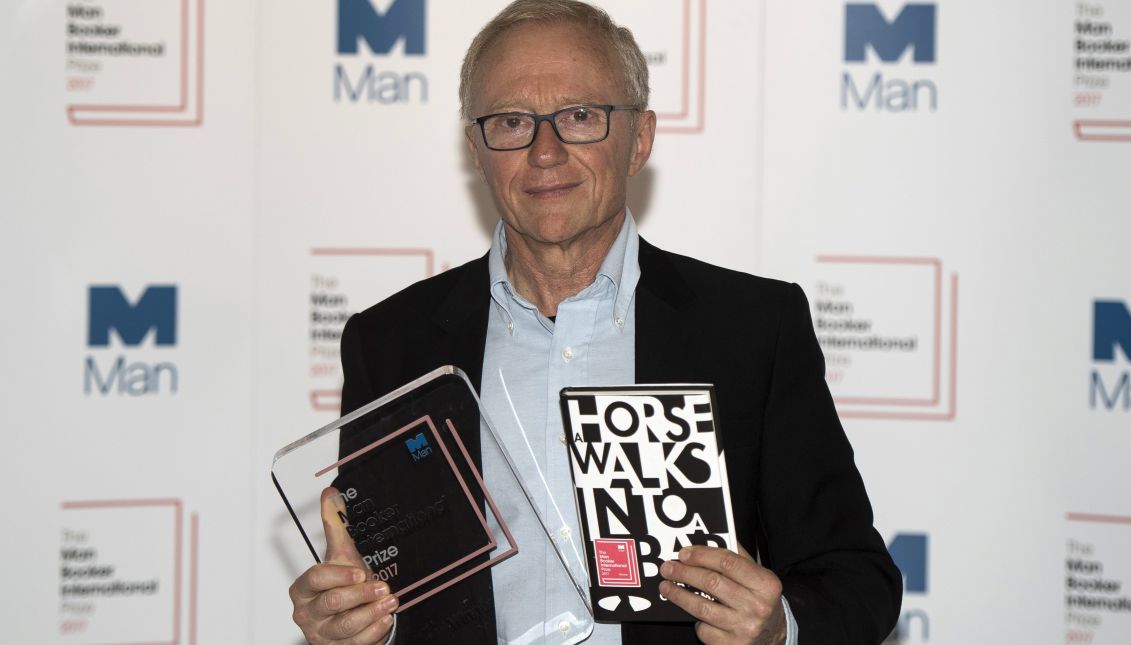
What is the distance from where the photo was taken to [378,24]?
273 cm

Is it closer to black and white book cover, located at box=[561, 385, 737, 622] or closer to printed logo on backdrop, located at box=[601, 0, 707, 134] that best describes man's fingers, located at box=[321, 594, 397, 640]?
black and white book cover, located at box=[561, 385, 737, 622]

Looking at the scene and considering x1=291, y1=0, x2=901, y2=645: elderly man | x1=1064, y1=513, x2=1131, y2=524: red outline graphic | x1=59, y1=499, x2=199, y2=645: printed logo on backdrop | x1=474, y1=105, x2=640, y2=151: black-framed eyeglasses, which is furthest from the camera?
x1=59, y1=499, x2=199, y2=645: printed logo on backdrop

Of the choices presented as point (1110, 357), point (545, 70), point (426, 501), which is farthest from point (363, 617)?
point (1110, 357)

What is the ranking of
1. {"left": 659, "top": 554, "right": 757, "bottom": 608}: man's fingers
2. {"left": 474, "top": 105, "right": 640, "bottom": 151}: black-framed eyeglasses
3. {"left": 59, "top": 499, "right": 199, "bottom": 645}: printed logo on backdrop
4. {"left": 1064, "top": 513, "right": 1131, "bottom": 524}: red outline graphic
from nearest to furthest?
1. {"left": 659, "top": 554, "right": 757, "bottom": 608}: man's fingers
2. {"left": 474, "top": 105, "right": 640, "bottom": 151}: black-framed eyeglasses
3. {"left": 1064, "top": 513, "right": 1131, "bottom": 524}: red outline graphic
4. {"left": 59, "top": 499, "right": 199, "bottom": 645}: printed logo on backdrop

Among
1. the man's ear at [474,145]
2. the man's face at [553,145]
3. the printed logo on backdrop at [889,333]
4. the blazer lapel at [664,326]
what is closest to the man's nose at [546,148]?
the man's face at [553,145]

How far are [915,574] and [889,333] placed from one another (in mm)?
602

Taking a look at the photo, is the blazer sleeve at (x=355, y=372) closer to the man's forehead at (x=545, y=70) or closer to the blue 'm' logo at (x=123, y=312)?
the man's forehead at (x=545, y=70)

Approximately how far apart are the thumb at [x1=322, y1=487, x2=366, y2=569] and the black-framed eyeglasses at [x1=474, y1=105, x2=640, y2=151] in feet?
1.89

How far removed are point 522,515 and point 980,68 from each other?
6.07ft

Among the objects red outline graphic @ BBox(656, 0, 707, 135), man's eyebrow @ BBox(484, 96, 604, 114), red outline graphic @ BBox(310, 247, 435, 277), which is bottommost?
red outline graphic @ BBox(310, 247, 435, 277)

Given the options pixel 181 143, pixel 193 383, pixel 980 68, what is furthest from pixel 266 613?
pixel 980 68

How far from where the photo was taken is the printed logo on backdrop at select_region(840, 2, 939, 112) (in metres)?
2.66

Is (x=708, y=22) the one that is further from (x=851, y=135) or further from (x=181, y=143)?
(x=181, y=143)

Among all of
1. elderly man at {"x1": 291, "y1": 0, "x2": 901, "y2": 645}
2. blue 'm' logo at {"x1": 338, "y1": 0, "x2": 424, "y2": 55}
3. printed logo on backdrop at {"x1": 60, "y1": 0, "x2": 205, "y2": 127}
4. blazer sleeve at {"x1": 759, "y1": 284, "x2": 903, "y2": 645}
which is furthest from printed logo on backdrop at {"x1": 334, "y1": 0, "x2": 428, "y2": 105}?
blazer sleeve at {"x1": 759, "y1": 284, "x2": 903, "y2": 645}
